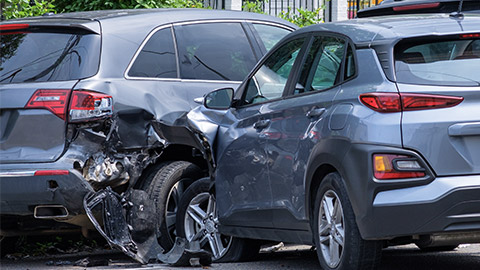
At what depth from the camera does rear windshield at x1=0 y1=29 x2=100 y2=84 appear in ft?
26.6

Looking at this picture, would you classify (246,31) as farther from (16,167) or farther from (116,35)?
(16,167)

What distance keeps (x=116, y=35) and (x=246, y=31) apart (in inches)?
57.3

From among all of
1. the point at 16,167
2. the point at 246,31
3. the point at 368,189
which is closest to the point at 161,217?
the point at 16,167

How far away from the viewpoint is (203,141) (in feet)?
27.4

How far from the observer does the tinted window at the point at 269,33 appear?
9500 millimetres

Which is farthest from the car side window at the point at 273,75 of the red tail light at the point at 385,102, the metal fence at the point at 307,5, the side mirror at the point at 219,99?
the metal fence at the point at 307,5

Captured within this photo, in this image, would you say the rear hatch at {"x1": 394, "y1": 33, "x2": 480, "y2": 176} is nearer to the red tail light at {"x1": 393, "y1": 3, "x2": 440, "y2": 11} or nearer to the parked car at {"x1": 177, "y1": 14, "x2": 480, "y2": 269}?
the parked car at {"x1": 177, "y1": 14, "x2": 480, "y2": 269}

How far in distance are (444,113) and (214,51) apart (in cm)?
351

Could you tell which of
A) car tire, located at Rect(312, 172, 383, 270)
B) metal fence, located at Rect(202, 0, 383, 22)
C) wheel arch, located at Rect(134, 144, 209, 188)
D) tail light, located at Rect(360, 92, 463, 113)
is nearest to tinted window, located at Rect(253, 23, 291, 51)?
wheel arch, located at Rect(134, 144, 209, 188)

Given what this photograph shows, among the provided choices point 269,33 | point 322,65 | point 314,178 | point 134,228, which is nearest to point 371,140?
point 314,178

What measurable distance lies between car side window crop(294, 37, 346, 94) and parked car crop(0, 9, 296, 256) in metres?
1.64

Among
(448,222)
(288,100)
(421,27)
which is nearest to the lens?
(448,222)

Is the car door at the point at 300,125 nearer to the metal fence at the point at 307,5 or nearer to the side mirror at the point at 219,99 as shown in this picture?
the side mirror at the point at 219,99

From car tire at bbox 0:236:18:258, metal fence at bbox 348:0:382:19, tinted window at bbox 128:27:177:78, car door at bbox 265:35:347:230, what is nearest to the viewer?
car door at bbox 265:35:347:230
